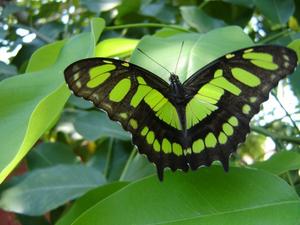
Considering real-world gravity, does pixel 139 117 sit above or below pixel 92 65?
below

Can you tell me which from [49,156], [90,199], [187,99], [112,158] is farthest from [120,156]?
[187,99]

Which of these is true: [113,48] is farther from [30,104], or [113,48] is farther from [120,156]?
[120,156]

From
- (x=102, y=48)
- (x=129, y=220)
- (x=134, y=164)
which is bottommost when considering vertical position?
(x=134, y=164)

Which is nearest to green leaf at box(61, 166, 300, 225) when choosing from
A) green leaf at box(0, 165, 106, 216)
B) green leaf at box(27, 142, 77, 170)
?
green leaf at box(0, 165, 106, 216)

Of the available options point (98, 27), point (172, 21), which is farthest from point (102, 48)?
point (172, 21)

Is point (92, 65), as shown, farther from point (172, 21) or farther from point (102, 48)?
point (172, 21)

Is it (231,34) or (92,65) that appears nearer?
(92,65)

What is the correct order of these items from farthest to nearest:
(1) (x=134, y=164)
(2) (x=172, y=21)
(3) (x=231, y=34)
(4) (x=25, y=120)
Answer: (2) (x=172, y=21), (1) (x=134, y=164), (3) (x=231, y=34), (4) (x=25, y=120)

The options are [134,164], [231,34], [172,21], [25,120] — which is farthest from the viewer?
[172,21]
